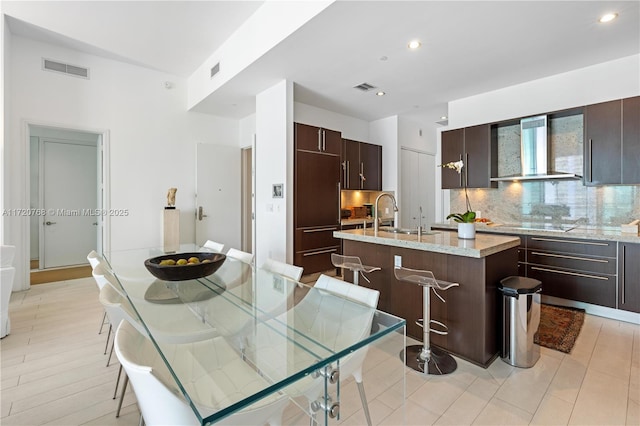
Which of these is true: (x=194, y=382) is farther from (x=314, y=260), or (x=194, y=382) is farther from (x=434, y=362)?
(x=314, y=260)

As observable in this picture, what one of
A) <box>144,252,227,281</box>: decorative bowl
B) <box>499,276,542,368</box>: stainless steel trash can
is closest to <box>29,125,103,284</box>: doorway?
<box>144,252,227,281</box>: decorative bowl

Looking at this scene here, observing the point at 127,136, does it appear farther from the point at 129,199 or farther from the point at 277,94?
the point at 277,94

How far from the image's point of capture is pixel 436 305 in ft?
8.27

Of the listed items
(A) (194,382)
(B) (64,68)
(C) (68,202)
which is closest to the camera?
(A) (194,382)

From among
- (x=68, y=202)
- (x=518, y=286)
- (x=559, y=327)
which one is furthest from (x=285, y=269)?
(x=68, y=202)

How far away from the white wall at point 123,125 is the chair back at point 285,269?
11.4ft

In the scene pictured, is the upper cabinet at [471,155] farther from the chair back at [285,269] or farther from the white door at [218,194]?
the white door at [218,194]

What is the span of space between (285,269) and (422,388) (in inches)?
48.1

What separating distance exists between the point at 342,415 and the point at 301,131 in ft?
11.5

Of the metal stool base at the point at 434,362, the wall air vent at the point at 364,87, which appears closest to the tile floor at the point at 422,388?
the metal stool base at the point at 434,362

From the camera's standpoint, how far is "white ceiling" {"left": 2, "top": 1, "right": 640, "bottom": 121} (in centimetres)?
267

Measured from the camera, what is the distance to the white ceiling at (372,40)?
267 cm

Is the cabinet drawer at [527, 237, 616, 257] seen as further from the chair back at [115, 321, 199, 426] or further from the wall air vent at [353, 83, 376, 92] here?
the chair back at [115, 321, 199, 426]

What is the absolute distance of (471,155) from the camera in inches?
175
